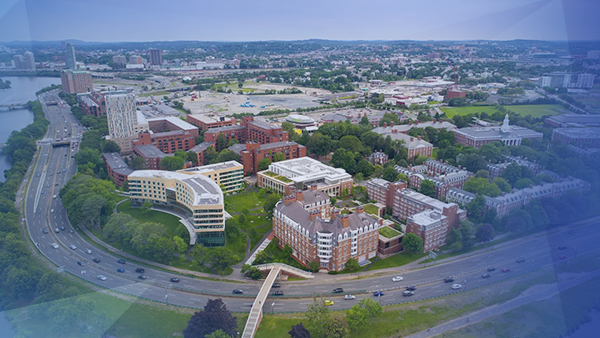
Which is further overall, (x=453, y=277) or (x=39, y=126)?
(x=39, y=126)

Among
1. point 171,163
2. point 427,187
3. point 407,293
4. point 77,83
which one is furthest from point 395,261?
point 77,83

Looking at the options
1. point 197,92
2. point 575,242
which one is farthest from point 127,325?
point 197,92

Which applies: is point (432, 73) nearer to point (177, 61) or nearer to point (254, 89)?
point (254, 89)

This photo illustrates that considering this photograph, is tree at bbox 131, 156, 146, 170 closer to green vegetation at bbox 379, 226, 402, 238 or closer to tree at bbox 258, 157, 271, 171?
tree at bbox 258, 157, 271, 171

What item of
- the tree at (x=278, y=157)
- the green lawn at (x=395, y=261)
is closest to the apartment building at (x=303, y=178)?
the tree at (x=278, y=157)

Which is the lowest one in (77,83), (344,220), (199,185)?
(344,220)

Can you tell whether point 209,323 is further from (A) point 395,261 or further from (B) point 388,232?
(B) point 388,232

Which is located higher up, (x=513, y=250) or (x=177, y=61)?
(x=177, y=61)
